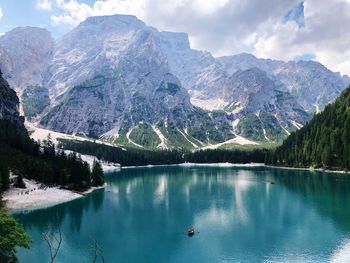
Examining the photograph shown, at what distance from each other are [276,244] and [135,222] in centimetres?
4295

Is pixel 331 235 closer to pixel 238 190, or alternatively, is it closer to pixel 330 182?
pixel 238 190

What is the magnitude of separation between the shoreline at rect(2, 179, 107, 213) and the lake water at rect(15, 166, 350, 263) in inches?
212

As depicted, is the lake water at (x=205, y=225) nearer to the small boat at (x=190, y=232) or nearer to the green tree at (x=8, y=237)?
the small boat at (x=190, y=232)

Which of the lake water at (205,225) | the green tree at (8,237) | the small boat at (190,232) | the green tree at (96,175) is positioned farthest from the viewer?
the green tree at (96,175)

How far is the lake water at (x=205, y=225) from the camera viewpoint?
7844cm

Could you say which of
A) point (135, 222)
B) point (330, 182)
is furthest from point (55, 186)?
point (330, 182)

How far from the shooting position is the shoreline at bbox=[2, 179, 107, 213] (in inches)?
5142

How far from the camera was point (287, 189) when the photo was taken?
567 ft

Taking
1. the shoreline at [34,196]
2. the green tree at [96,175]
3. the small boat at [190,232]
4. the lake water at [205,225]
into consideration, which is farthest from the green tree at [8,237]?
the green tree at [96,175]

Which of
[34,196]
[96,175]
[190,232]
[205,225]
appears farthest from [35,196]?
[190,232]

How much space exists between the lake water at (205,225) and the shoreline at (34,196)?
537cm

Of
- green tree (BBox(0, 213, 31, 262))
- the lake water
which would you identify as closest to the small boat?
the lake water

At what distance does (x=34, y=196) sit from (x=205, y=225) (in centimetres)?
6897

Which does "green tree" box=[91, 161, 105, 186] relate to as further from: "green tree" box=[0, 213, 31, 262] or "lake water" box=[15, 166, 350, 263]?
"green tree" box=[0, 213, 31, 262]
